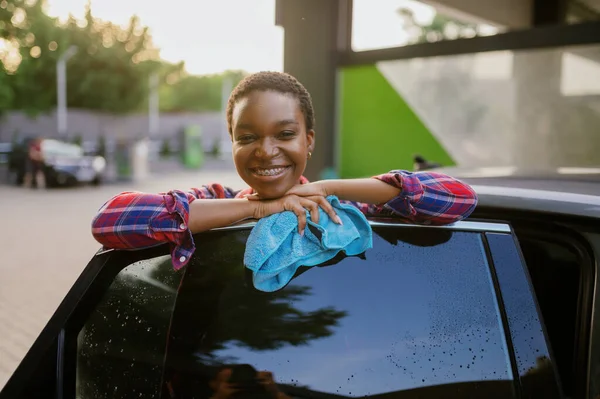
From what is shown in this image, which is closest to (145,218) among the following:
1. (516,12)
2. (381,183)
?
(381,183)

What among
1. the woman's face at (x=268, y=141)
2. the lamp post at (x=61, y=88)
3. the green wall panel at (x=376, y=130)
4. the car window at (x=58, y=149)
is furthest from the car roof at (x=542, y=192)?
the lamp post at (x=61, y=88)

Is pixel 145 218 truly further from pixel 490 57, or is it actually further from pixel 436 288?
pixel 490 57

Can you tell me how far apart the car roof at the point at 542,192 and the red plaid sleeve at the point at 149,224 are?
0.96 m

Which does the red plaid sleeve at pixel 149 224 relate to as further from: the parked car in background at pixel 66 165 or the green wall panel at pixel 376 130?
the parked car in background at pixel 66 165

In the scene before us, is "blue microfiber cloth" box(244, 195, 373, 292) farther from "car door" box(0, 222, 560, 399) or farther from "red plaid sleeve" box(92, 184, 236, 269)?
"red plaid sleeve" box(92, 184, 236, 269)

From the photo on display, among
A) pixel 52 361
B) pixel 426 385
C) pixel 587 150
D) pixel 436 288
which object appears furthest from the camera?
pixel 587 150

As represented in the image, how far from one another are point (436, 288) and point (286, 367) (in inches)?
15.1

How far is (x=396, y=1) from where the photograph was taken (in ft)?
25.5

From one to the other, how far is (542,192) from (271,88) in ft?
3.05

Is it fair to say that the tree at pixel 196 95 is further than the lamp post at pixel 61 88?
Yes

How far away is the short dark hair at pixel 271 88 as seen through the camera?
158 cm

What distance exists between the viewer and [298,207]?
1512mm

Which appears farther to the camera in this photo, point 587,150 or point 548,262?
point 587,150

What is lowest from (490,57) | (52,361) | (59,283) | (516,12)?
(59,283)
